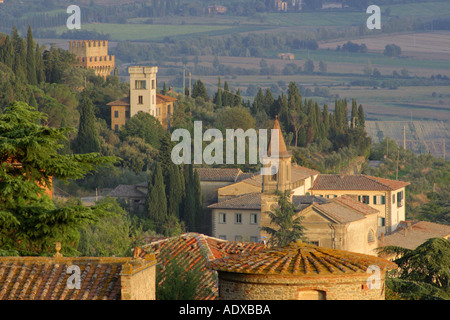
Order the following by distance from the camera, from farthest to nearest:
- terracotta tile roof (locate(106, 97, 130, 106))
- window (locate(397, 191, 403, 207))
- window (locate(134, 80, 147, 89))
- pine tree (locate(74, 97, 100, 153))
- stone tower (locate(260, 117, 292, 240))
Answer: window (locate(134, 80, 147, 89))
terracotta tile roof (locate(106, 97, 130, 106))
window (locate(397, 191, 403, 207))
pine tree (locate(74, 97, 100, 153))
stone tower (locate(260, 117, 292, 240))

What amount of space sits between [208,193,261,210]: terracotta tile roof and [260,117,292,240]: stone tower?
260 cm

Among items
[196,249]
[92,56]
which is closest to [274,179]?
[196,249]

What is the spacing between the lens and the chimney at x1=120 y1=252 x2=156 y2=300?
12117mm

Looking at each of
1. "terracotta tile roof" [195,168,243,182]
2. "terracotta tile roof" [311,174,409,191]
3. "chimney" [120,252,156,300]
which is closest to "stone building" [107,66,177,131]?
"terracotta tile roof" [195,168,243,182]

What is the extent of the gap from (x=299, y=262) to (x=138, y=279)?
2082 millimetres

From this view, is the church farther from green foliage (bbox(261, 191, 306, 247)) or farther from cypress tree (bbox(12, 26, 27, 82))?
cypress tree (bbox(12, 26, 27, 82))

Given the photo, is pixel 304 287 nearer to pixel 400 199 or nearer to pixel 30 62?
pixel 400 199

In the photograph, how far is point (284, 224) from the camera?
46.5 meters

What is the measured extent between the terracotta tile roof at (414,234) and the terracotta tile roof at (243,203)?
22.8 feet

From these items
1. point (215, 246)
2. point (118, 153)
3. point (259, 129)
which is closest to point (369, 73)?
point (259, 129)

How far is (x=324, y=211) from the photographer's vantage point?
153ft

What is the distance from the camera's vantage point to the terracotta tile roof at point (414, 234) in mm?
50312
